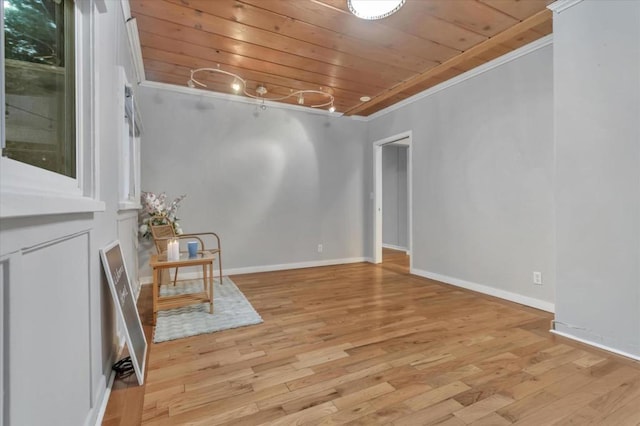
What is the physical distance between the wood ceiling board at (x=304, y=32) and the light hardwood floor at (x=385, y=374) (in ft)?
8.21

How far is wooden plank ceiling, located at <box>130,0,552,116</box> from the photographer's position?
7.75 ft

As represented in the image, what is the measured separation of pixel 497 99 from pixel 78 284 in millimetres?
3764

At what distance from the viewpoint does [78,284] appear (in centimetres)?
113

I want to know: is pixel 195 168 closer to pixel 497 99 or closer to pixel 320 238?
pixel 320 238

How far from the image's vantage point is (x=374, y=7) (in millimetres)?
2148

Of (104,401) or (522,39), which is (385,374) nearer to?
(104,401)

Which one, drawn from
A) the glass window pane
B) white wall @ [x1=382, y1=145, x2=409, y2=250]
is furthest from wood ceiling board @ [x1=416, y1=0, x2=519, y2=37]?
white wall @ [x1=382, y1=145, x2=409, y2=250]

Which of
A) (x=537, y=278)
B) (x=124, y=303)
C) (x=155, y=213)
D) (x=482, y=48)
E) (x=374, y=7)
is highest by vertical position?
(x=482, y=48)

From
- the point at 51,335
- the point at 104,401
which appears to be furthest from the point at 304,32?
the point at 104,401

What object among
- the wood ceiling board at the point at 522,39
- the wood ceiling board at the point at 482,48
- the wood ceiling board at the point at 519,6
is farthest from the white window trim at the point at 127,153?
the wood ceiling board at the point at 522,39

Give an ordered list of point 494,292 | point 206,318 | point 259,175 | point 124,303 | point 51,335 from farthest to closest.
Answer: point 259,175 → point 494,292 → point 206,318 → point 124,303 → point 51,335

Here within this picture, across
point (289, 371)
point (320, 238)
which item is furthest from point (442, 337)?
point (320, 238)

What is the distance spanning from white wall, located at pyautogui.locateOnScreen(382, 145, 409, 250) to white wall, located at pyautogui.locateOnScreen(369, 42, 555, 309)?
2489 mm

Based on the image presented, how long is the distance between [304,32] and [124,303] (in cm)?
253
